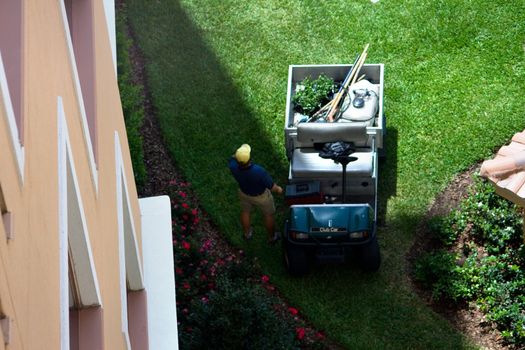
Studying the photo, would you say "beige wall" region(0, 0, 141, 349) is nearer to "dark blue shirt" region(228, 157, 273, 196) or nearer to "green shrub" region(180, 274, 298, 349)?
"green shrub" region(180, 274, 298, 349)

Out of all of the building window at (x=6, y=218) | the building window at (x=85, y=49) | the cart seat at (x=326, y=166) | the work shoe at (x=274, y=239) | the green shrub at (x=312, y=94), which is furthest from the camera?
the green shrub at (x=312, y=94)

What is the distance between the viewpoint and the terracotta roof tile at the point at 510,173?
12.9 m

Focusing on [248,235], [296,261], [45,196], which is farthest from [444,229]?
[45,196]

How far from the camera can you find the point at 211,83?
57.0 feet

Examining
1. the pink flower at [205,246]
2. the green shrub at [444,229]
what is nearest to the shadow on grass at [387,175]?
the green shrub at [444,229]

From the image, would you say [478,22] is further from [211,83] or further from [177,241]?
[177,241]

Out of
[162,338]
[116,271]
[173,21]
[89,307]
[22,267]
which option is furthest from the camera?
[173,21]

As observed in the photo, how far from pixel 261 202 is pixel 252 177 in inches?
22.4

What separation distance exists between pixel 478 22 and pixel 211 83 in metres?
4.73

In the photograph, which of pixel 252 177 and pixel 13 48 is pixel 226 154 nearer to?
pixel 252 177

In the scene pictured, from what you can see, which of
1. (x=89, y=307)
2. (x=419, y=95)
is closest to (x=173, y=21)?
(x=419, y=95)

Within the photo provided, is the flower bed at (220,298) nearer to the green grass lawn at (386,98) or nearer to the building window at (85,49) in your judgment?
the green grass lawn at (386,98)

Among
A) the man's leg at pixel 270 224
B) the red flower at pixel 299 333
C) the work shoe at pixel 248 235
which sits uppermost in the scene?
the man's leg at pixel 270 224

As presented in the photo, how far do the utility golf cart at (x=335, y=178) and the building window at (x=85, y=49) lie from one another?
228 inches
